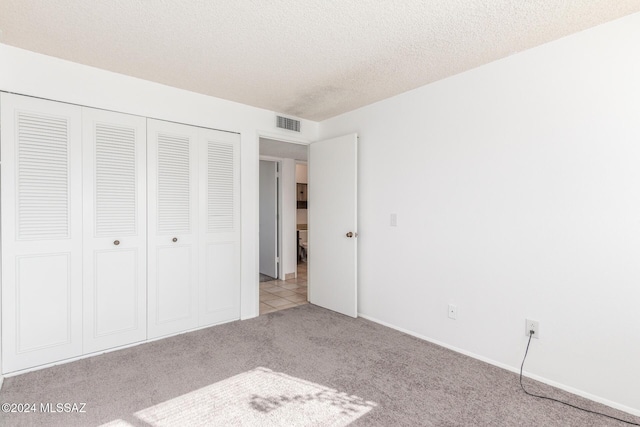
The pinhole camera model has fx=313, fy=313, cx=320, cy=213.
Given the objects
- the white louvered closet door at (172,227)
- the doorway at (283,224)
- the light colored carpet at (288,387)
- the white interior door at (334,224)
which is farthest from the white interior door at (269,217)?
the light colored carpet at (288,387)

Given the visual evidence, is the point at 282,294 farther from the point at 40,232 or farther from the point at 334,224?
the point at 40,232

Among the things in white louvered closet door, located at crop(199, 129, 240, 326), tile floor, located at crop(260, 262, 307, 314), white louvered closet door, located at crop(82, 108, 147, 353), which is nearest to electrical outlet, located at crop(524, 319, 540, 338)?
tile floor, located at crop(260, 262, 307, 314)

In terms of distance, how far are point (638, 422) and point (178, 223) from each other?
11.8 ft

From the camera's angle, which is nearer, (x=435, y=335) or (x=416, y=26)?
(x=416, y=26)

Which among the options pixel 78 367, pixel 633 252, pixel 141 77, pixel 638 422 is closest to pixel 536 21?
pixel 633 252

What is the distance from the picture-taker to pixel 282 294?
4.54m

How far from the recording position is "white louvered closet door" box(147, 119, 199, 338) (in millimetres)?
2872

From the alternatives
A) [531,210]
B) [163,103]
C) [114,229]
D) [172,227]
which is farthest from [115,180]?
[531,210]

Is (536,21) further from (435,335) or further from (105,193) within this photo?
(105,193)

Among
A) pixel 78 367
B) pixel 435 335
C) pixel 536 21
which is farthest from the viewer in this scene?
pixel 435 335

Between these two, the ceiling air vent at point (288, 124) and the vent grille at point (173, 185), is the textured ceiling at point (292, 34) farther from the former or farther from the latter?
the ceiling air vent at point (288, 124)

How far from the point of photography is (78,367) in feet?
7.82

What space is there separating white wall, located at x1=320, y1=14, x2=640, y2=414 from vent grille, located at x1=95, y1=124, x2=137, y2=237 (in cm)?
243

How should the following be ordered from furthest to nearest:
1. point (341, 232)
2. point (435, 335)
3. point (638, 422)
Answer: point (341, 232)
point (435, 335)
point (638, 422)
